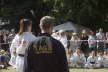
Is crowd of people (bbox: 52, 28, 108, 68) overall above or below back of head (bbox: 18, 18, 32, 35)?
below

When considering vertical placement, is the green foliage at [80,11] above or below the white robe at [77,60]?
above

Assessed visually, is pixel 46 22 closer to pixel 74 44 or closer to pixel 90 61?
pixel 90 61

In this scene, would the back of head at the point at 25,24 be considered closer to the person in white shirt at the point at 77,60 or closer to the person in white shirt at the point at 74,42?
the person in white shirt at the point at 77,60

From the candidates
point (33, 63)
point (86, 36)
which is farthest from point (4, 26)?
point (33, 63)

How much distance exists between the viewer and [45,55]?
547cm

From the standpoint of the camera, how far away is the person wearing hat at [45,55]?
5.45 meters

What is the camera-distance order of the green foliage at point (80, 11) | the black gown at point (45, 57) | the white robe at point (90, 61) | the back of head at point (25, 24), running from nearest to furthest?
the black gown at point (45, 57), the back of head at point (25, 24), the white robe at point (90, 61), the green foliage at point (80, 11)

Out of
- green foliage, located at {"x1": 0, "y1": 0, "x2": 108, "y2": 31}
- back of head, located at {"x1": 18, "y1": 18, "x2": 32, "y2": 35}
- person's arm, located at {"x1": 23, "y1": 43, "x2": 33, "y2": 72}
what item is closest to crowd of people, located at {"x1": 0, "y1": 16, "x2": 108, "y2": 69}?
back of head, located at {"x1": 18, "y1": 18, "x2": 32, "y2": 35}

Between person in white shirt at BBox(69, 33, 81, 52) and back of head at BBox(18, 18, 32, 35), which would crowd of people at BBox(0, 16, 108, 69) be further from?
back of head at BBox(18, 18, 32, 35)

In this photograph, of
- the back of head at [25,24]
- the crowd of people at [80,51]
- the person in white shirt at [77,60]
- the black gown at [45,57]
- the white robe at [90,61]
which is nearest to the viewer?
the black gown at [45,57]

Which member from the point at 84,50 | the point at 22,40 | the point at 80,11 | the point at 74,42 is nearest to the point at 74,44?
the point at 74,42

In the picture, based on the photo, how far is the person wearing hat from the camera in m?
5.45

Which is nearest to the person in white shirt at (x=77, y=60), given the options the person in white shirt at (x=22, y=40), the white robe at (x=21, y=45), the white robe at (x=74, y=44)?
the white robe at (x=74, y=44)

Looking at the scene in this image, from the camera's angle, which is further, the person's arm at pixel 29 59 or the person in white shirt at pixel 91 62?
the person in white shirt at pixel 91 62
